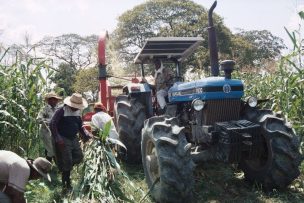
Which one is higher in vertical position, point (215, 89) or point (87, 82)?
point (215, 89)

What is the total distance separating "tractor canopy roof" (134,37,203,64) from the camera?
280 inches

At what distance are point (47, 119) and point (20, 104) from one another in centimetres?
91

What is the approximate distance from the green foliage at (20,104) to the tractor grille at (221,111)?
2.51 m

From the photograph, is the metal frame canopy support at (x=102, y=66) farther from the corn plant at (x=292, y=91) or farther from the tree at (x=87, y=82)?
the tree at (x=87, y=82)

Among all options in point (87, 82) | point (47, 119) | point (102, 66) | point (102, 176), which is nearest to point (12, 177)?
point (102, 176)

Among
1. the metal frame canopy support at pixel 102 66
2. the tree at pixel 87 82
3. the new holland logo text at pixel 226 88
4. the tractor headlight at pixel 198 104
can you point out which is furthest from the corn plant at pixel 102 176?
the tree at pixel 87 82

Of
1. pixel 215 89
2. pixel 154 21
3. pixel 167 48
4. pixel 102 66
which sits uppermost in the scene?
pixel 154 21

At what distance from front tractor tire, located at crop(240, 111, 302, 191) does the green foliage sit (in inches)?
126

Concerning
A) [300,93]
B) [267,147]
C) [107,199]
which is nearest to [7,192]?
[107,199]

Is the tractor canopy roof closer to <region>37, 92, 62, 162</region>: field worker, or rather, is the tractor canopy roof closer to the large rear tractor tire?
the large rear tractor tire

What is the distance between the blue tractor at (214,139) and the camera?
4.68 meters

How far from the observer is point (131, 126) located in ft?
22.1

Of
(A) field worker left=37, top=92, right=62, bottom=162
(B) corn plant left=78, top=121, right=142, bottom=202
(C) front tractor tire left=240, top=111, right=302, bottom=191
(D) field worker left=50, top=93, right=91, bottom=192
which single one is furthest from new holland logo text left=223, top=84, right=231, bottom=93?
(A) field worker left=37, top=92, right=62, bottom=162

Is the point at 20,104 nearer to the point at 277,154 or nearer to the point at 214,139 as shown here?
the point at 214,139
